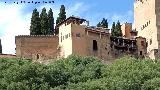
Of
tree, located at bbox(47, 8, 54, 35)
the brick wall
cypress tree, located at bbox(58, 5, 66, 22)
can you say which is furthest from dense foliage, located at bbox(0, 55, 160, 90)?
cypress tree, located at bbox(58, 5, 66, 22)

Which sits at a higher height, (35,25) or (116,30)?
(35,25)

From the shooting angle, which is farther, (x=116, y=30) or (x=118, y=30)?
(x=118, y=30)

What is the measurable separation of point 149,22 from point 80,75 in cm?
1655

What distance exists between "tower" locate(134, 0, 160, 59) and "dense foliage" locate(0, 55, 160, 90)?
9.94m

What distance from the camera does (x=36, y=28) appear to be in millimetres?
60969

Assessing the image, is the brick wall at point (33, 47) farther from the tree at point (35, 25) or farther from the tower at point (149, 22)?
the tower at point (149, 22)

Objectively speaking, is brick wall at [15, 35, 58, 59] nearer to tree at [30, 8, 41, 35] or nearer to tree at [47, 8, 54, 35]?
tree at [30, 8, 41, 35]

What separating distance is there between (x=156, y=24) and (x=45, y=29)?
9140 mm

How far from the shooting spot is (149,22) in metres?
64.0

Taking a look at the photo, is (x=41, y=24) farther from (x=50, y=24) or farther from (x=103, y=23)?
(x=103, y=23)

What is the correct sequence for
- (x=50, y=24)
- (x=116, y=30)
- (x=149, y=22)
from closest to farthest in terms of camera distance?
(x=50, y=24) < (x=149, y=22) < (x=116, y=30)

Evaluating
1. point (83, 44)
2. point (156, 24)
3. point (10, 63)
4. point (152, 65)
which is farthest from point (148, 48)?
point (10, 63)

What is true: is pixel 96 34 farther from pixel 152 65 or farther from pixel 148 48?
pixel 152 65

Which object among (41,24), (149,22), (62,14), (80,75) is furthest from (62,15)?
(80,75)
